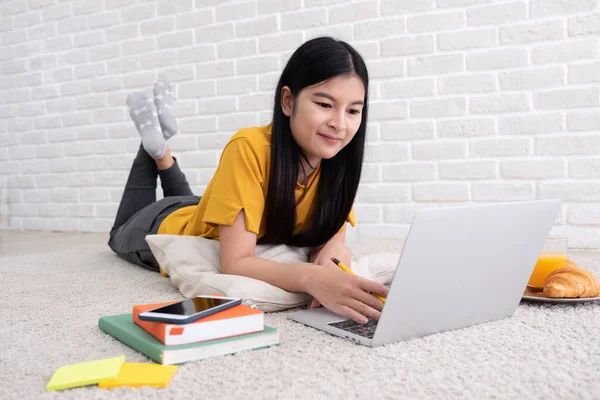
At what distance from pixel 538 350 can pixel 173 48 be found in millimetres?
2186

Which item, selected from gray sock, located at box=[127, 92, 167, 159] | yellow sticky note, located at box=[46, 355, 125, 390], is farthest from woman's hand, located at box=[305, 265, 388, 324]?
gray sock, located at box=[127, 92, 167, 159]

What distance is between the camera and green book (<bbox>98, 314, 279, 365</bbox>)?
0.83m

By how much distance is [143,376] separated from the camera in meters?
0.77

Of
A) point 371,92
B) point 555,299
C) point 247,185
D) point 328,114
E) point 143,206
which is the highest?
point 371,92

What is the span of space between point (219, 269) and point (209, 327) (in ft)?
1.52

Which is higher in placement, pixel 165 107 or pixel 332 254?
pixel 165 107

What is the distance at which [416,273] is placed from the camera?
2.70 feet

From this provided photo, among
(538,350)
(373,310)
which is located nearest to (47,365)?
(373,310)

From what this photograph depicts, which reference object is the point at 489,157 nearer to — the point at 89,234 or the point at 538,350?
the point at 538,350

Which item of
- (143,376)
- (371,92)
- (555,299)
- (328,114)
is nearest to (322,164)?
(328,114)

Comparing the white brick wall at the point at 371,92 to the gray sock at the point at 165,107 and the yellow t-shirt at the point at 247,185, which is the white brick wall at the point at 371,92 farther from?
the yellow t-shirt at the point at 247,185

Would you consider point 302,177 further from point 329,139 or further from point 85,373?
point 85,373

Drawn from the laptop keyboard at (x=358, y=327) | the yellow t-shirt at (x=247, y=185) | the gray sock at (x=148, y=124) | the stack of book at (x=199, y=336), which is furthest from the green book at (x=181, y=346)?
the gray sock at (x=148, y=124)

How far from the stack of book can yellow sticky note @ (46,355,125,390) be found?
0.20 feet
